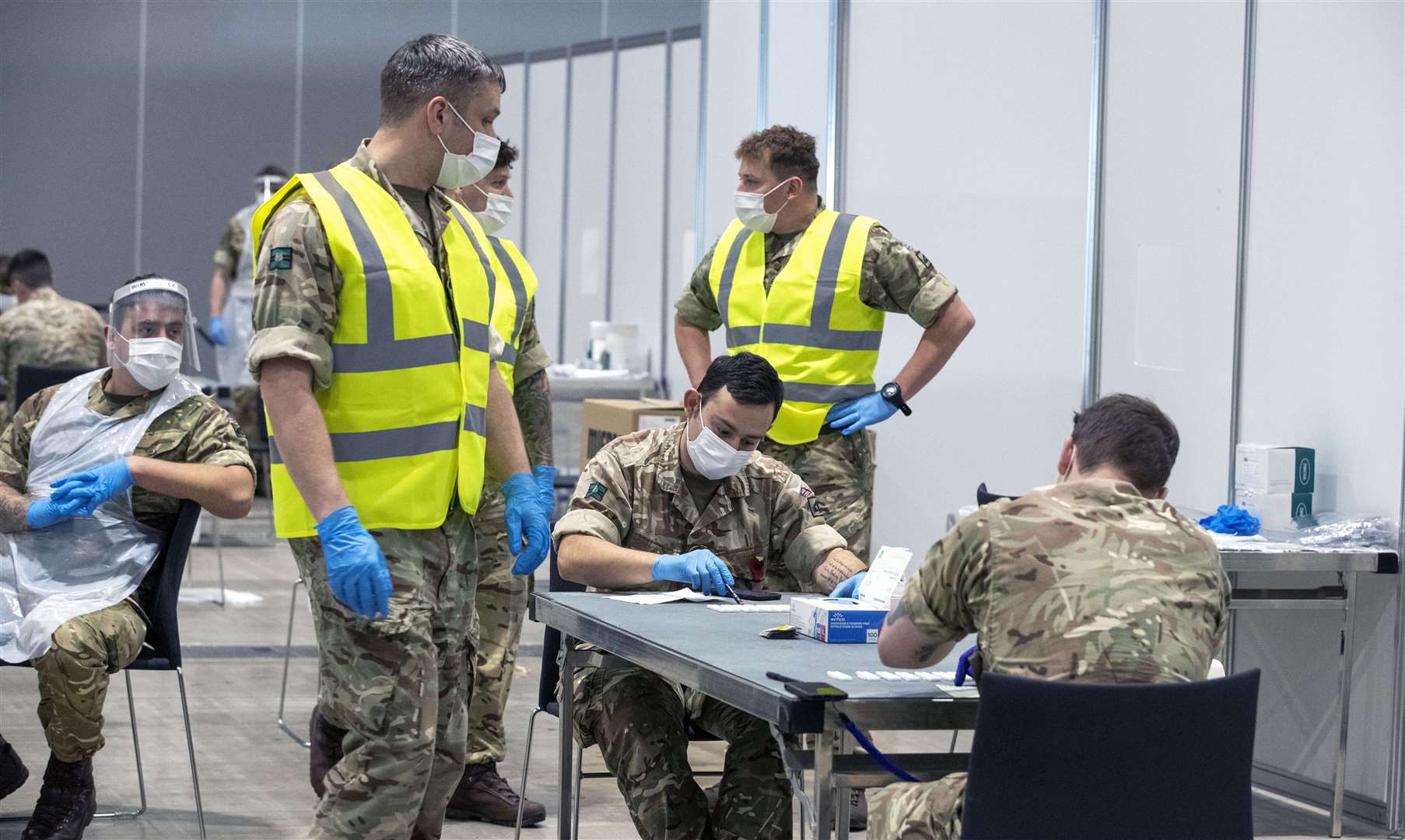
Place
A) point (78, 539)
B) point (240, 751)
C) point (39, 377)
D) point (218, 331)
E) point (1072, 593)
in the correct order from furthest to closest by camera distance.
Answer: point (218, 331) → point (39, 377) → point (240, 751) → point (78, 539) → point (1072, 593)

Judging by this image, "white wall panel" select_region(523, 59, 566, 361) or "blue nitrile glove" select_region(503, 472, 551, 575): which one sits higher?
"white wall panel" select_region(523, 59, 566, 361)

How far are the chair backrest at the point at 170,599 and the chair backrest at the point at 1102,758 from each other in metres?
2.33

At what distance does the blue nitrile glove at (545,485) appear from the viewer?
3.35 meters

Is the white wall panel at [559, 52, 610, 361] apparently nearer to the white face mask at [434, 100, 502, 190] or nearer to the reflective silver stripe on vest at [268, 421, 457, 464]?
the white face mask at [434, 100, 502, 190]

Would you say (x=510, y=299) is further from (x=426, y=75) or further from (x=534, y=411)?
(x=426, y=75)

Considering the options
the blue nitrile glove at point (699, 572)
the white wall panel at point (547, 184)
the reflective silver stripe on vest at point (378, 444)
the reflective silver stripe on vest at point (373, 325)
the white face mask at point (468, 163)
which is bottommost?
the blue nitrile glove at point (699, 572)

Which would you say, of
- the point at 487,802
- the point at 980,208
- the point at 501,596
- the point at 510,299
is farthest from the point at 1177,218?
the point at 487,802

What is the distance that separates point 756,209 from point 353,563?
89.1 inches

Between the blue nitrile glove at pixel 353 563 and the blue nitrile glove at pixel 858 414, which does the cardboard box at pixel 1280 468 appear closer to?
the blue nitrile glove at pixel 858 414

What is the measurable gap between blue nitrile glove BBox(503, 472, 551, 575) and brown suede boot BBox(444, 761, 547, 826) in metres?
1.13

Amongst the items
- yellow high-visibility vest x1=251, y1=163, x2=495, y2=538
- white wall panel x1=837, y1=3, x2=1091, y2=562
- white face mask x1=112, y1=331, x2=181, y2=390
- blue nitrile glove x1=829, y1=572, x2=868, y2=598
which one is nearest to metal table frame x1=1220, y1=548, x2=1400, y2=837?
white wall panel x1=837, y1=3, x2=1091, y2=562

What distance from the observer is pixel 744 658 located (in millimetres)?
2564

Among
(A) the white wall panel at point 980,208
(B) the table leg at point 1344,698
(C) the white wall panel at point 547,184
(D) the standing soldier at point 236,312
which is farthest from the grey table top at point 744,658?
(C) the white wall panel at point 547,184

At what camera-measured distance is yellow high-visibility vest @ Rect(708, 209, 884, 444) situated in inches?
176
